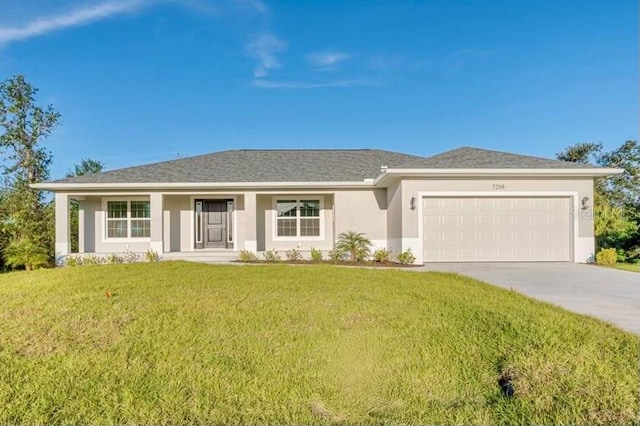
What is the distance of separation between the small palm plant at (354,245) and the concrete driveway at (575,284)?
2.62 metres

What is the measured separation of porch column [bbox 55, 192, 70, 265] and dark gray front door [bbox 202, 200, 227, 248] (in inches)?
196

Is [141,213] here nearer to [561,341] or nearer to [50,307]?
[50,307]

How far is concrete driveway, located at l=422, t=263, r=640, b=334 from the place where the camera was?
5730 mm

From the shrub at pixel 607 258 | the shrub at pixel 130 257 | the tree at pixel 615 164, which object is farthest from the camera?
the tree at pixel 615 164

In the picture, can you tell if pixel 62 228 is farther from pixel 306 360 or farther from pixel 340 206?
pixel 306 360

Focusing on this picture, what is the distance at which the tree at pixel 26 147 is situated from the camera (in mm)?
17016

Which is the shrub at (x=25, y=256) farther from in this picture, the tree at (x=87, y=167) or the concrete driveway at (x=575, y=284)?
the tree at (x=87, y=167)

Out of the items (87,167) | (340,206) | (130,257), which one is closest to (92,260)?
(130,257)

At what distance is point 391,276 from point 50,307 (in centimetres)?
647

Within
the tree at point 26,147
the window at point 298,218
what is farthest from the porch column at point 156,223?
the tree at point 26,147

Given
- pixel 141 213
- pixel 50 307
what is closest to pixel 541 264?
pixel 50 307

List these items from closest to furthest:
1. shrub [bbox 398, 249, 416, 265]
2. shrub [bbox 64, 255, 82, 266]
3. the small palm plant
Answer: shrub [bbox 398, 249, 416, 265] → shrub [bbox 64, 255, 82, 266] → the small palm plant

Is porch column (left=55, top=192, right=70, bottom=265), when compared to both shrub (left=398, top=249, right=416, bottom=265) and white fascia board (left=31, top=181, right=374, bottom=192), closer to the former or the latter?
white fascia board (left=31, top=181, right=374, bottom=192)

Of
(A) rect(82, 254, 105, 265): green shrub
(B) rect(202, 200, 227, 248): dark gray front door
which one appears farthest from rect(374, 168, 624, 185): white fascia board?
(A) rect(82, 254, 105, 265): green shrub
